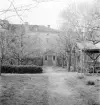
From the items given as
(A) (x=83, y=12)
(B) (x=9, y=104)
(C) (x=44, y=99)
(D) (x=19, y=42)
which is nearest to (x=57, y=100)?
(C) (x=44, y=99)

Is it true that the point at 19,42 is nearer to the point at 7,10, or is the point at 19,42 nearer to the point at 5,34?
the point at 5,34

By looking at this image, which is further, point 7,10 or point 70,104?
point 70,104

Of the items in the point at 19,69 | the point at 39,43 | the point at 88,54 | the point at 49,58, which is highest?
the point at 39,43

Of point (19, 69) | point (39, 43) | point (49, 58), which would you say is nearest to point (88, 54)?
point (19, 69)

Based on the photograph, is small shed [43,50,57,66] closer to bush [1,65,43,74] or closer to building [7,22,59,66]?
building [7,22,59,66]

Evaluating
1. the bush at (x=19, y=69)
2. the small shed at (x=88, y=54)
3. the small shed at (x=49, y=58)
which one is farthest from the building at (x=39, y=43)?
the small shed at (x=88, y=54)

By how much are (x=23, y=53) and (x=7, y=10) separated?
19.3 m

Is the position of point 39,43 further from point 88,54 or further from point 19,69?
point 19,69

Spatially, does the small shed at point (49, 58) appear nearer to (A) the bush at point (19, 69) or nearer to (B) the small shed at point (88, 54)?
(B) the small shed at point (88, 54)

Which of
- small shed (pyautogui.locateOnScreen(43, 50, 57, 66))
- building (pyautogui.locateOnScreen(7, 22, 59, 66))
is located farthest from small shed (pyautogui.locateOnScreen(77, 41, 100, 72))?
small shed (pyautogui.locateOnScreen(43, 50, 57, 66))

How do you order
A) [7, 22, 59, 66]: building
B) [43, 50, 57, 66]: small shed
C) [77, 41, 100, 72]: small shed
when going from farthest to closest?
[43, 50, 57, 66]: small shed → [7, 22, 59, 66]: building → [77, 41, 100, 72]: small shed

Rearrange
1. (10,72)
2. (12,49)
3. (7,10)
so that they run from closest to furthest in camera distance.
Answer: (7,10)
(10,72)
(12,49)

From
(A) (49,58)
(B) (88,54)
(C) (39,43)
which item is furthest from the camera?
(A) (49,58)

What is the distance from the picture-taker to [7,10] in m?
5.27
